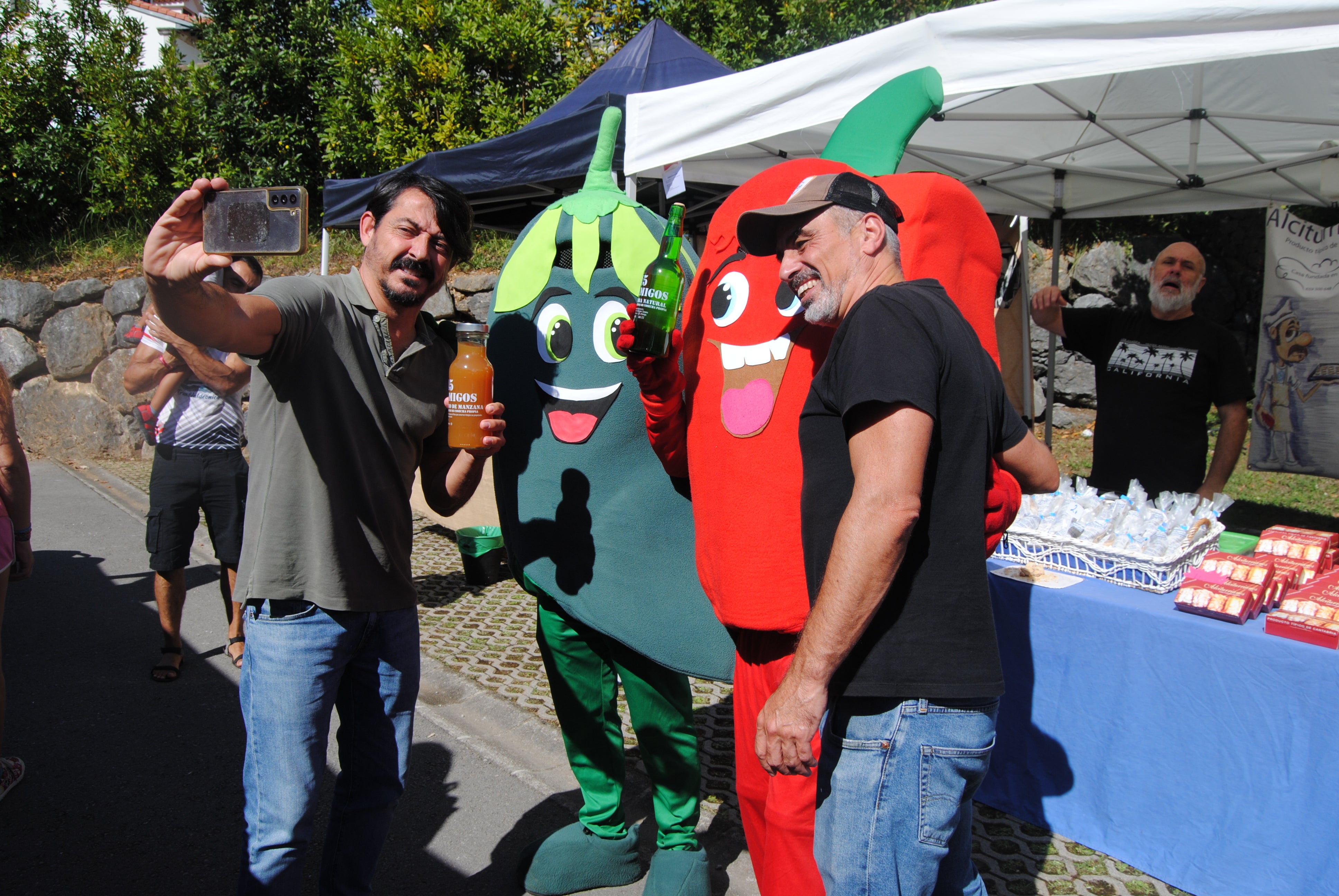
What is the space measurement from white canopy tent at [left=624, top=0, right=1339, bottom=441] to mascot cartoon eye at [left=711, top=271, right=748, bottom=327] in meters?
1.30

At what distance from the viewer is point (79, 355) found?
10.8 m

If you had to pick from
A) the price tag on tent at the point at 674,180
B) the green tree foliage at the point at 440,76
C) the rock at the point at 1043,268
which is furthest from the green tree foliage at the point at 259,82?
the price tag on tent at the point at 674,180

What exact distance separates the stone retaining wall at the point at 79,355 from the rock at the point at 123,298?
0.4 inches

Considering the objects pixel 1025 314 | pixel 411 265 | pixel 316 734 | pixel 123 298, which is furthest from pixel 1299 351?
pixel 123 298

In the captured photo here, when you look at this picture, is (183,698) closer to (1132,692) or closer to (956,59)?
(1132,692)

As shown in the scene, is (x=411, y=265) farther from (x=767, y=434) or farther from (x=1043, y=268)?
(x=1043, y=268)

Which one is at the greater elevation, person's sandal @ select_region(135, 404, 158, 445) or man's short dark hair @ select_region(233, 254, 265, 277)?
man's short dark hair @ select_region(233, 254, 265, 277)

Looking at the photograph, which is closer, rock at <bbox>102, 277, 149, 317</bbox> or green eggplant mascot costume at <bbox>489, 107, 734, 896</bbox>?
green eggplant mascot costume at <bbox>489, 107, 734, 896</bbox>

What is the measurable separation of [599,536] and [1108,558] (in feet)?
5.48

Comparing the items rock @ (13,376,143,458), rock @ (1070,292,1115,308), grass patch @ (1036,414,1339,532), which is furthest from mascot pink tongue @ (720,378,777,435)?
rock @ (13,376,143,458)

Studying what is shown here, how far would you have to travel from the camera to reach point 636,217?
94.9 inches

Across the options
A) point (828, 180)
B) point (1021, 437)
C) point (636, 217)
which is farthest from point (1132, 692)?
point (636, 217)

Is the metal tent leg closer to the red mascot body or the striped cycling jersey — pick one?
the red mascot body

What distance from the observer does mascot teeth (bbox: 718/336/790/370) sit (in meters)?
1.92
